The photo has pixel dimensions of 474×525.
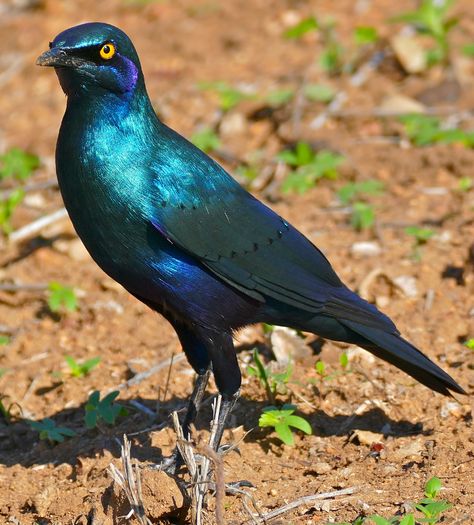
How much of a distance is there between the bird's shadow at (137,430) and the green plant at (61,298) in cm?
81

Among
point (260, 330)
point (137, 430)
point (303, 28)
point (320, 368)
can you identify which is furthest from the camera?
point (303, 28)

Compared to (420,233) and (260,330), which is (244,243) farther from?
(420,233)

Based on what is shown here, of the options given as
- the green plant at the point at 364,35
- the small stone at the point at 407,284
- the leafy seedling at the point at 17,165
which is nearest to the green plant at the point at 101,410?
the small stone at the point at 407,284

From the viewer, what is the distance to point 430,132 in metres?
7.12

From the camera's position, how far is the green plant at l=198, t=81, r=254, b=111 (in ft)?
26.0

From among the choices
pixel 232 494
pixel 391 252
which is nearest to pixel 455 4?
pixel 391 252

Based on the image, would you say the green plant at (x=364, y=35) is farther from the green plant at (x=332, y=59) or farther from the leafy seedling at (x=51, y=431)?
the leafy seedling at (x=51, y=431)

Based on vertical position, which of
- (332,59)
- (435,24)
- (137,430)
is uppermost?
(435,24)

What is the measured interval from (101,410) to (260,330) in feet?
3.92

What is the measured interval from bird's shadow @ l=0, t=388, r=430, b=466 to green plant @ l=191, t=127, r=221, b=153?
2816mm

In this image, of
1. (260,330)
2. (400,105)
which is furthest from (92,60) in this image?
(400,105)

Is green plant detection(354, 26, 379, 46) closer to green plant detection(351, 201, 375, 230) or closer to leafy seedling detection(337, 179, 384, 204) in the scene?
leafy seedling detection(337, 179, 384, 204)

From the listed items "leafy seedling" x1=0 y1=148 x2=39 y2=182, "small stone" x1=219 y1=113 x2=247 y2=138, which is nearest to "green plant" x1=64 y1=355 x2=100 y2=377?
"leafy seedling" x1=0 y1=148 x2=39 y2=182

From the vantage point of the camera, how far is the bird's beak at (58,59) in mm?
3924
